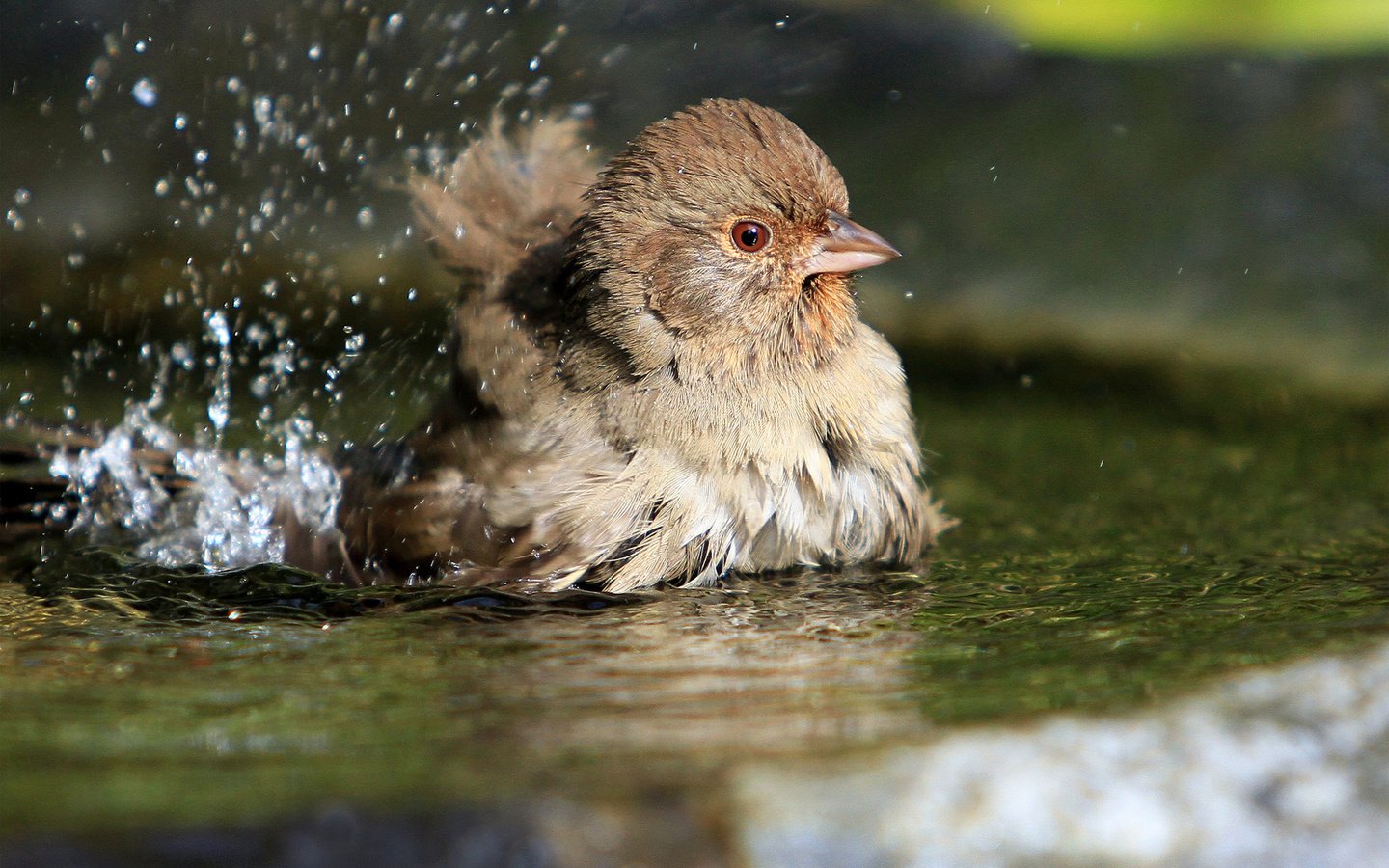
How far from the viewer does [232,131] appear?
21.5ft

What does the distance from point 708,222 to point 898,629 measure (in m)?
1.26

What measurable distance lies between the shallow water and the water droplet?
292 centimetres

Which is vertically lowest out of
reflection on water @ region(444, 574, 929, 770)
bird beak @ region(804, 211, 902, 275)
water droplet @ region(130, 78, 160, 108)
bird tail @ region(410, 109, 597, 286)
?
reflection on water @ region(444, 574, 929, 770)

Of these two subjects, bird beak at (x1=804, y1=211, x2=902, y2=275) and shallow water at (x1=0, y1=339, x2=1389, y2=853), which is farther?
bird beak at (x1=804, y1=211, x2=902, y2=275)

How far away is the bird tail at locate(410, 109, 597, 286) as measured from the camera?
13.7 ft

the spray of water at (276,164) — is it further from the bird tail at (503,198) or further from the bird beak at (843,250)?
the bird beak at (843,250)

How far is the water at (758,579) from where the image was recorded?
188 cm

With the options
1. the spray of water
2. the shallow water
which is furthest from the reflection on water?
the spray of water

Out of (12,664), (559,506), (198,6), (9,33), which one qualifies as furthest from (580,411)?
(9,33)

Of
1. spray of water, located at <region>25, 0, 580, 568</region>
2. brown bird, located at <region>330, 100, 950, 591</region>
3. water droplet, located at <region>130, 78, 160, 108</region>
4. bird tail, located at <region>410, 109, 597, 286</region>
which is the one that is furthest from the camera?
water droplet, located at <region>130, 78, 160, 108</region>

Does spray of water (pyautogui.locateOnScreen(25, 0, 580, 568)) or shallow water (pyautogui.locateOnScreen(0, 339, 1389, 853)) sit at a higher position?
spray of water (pyautogui.locateOnScreen(25, 0, 580, 568))

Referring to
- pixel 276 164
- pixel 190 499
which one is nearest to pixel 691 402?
pixel 190 499

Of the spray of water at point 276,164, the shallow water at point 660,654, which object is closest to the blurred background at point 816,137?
the spray of water at point 276,164

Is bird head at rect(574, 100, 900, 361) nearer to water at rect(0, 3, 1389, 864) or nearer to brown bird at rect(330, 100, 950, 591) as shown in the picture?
brown bird at rect(330, 100, 950, 591)
